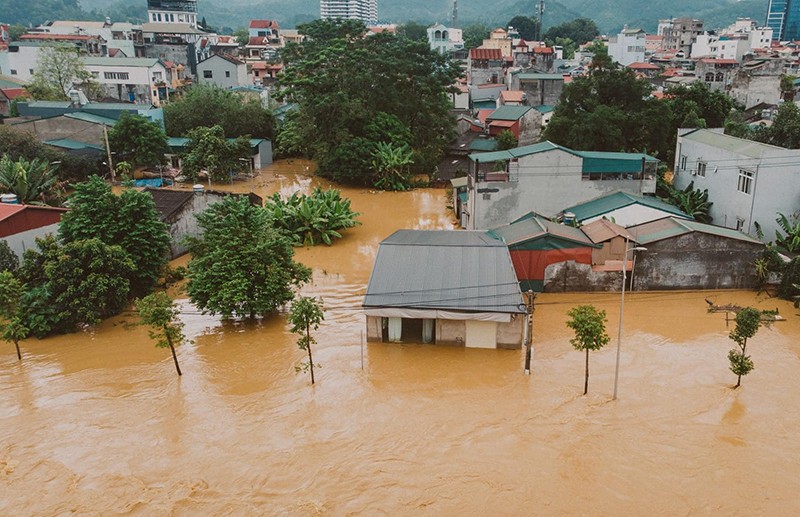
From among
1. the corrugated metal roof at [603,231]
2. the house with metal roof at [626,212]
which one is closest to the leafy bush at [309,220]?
the house with metal roof at [626,212]

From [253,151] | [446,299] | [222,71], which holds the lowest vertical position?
[446,299]

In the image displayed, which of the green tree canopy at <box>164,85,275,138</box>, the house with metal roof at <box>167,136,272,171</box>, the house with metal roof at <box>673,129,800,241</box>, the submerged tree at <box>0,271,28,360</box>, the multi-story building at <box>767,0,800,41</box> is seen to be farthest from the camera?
the multi-story building at <box>767,0,800,41</box>

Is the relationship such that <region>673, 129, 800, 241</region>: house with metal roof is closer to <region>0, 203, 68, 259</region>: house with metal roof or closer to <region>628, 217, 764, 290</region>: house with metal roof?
<region>628, 217, 764, 290</region>: house with metal roof

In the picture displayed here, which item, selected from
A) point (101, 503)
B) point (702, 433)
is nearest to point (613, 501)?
point (702, 433)

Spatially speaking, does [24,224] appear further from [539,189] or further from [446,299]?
[539,189]

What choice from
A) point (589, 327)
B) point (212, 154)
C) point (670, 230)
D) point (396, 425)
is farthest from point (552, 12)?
point (396, 425)

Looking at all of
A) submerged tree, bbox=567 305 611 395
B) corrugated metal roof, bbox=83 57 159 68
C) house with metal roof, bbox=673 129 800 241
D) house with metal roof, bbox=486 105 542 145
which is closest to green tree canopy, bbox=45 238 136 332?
submerged tree, bbox=567 305 611 395

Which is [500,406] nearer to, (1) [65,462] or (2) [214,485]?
(2) [214,485]
